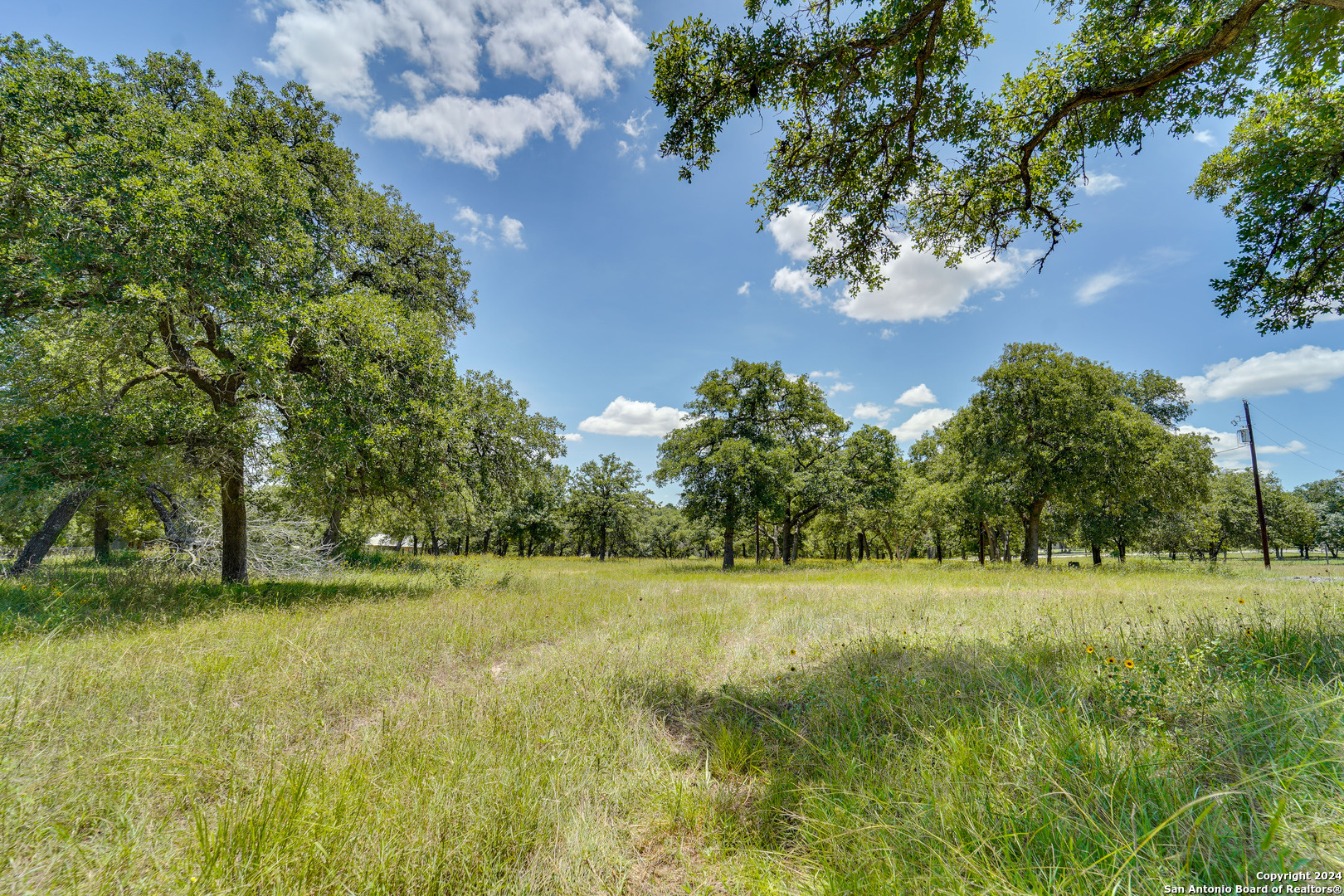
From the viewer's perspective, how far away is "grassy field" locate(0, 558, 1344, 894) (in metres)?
2.20

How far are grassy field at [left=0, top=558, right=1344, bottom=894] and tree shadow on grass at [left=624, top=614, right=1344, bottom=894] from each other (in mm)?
25

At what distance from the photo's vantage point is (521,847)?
2.64 meters

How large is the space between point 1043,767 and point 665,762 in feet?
8.82

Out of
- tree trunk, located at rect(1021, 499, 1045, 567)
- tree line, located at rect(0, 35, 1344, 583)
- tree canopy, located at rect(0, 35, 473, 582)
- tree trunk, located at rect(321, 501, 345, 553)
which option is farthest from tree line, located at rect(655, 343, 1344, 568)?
tree canopy, located at rect(0, 35, 473, 582)

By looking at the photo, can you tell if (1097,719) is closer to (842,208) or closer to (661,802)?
(661,802)

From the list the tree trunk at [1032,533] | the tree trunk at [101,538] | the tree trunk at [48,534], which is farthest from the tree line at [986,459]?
the tree trunk at [101,538]

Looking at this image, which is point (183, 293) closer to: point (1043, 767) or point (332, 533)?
point (1043, 767)

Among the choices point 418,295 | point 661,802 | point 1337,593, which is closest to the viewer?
point 661,802

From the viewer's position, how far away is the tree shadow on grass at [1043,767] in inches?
78.4

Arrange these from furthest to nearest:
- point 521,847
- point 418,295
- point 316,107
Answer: point 418,295
point 316,107
point 521,847

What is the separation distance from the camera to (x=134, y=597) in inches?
338

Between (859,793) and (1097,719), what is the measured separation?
2.36 meters

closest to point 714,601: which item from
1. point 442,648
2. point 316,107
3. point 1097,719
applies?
point 442,648

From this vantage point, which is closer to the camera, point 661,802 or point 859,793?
point 859,793
